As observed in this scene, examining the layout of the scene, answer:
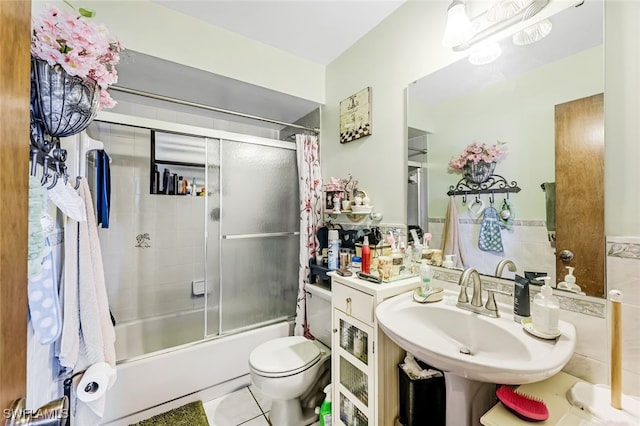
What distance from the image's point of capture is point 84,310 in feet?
3.42

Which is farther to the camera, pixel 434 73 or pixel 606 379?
pixel 434 73

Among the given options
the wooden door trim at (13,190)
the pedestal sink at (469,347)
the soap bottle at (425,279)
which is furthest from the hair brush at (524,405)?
the wooden door trim at (13,190)

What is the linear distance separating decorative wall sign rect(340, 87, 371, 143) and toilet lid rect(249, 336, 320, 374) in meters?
1.48

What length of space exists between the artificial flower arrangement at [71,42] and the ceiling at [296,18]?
1.06m

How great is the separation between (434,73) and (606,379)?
1441mm

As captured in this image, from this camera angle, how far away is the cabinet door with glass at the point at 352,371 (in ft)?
3.89

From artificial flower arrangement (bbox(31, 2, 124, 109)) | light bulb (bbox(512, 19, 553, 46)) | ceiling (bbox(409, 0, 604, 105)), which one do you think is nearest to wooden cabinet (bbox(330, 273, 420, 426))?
ceiling (bbox(409, 0, 604, 105))

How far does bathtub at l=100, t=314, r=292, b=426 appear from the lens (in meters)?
1.52

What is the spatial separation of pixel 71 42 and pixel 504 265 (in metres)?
1.69

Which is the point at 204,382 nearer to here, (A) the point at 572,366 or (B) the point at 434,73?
(A) the point at 572,366

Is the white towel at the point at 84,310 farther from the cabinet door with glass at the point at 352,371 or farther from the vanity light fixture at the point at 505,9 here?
the vanity light fixture at the point at 505,9

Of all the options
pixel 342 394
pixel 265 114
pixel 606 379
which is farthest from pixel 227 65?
pixel 606 379

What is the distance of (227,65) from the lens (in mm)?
1809

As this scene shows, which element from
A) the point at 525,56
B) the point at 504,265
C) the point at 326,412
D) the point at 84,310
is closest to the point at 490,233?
the point at 504,265
